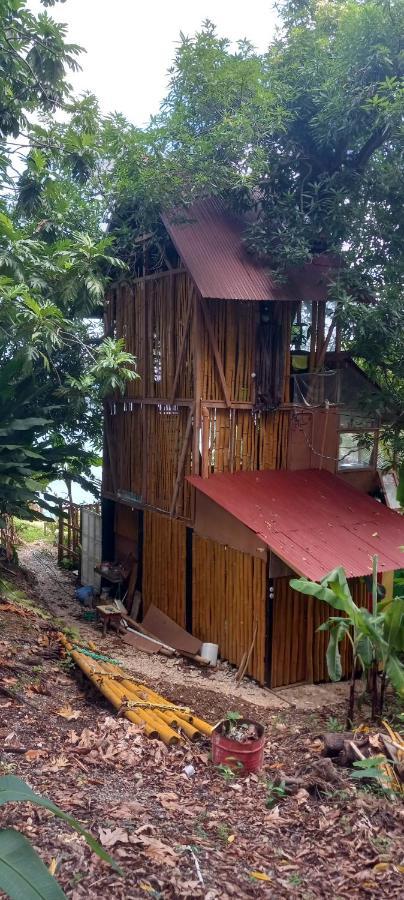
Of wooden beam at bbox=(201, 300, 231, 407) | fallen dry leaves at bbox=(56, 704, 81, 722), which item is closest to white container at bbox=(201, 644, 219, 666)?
wooden beam at bbox=(201, 300, 231, 407)

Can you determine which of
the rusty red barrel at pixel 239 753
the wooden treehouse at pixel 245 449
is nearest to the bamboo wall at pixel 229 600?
the wooden treehouse at pixel 245 449

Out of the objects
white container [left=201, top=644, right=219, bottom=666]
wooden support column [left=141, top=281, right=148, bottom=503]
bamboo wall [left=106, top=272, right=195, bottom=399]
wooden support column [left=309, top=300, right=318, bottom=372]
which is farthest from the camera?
wooden support column [left=141, top=281, right=148, bottom=503]

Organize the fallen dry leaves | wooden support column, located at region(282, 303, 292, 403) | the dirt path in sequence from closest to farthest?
the fallen dry leaves < the dirt path < wooden support column, located at region(282, 303, 292, 403)

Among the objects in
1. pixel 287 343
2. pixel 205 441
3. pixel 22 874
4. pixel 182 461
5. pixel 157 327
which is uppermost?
pixel 157 327

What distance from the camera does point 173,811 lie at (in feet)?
15.3

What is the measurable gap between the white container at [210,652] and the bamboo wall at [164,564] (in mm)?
1103

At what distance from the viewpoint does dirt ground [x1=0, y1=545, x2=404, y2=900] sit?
147 inches

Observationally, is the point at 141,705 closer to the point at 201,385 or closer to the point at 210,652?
the point at 210,652

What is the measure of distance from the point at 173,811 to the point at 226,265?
8.33 meters

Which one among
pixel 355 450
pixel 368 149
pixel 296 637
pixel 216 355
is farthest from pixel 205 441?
pixel 368 149

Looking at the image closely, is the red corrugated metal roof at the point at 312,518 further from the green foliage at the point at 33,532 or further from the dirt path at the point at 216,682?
the green foliage at the point at 33,532

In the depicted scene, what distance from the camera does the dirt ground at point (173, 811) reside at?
3.73 metres

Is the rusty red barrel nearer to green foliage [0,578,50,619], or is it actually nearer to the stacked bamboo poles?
the stacked bamboo poles

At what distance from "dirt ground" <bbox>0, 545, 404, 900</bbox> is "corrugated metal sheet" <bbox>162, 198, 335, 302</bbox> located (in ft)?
20.0
